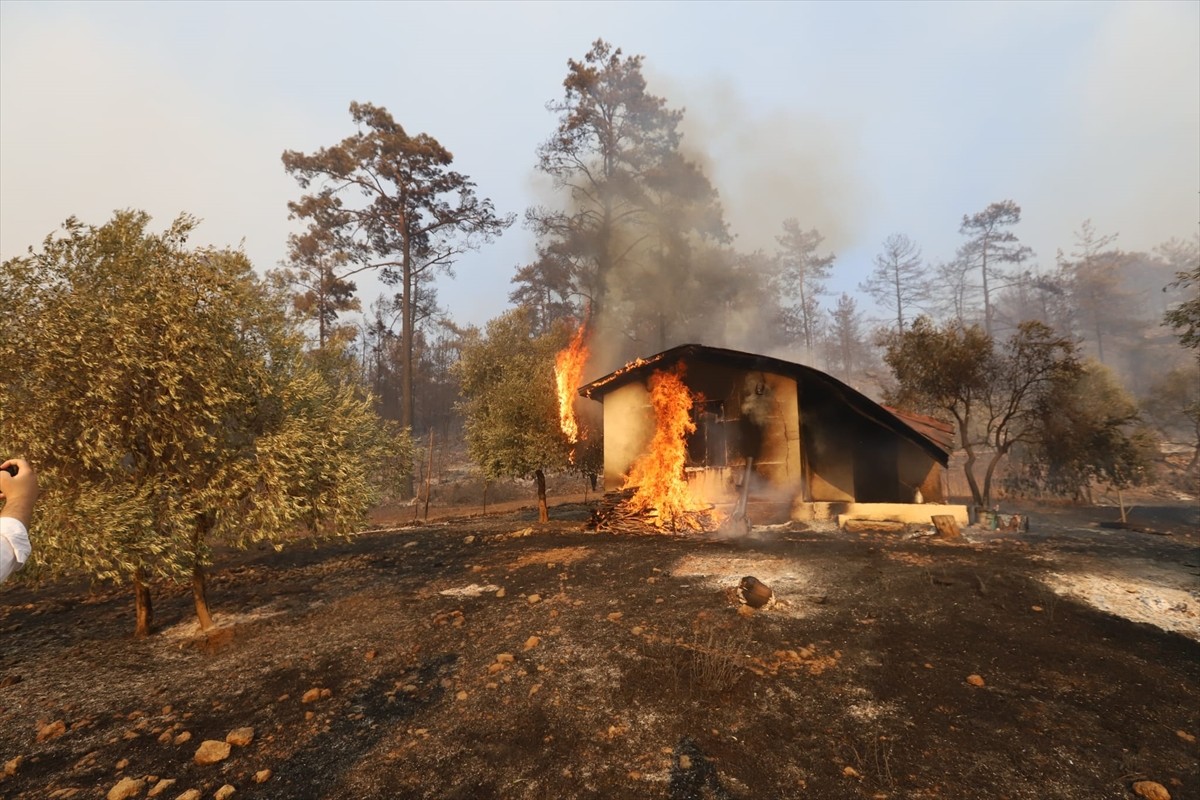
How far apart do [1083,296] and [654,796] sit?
89.1 m

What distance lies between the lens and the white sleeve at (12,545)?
2715mm

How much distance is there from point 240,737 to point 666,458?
14419 millimetres

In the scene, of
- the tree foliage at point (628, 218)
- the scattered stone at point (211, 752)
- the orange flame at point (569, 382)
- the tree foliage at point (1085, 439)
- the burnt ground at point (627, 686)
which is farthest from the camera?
the tree foliage at point (628, 218)

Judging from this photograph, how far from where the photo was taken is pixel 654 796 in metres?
4.74

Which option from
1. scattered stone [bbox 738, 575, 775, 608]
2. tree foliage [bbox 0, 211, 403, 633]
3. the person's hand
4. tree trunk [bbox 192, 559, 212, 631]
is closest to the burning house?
scattered stone [bbox 738, 575, 775, 608]

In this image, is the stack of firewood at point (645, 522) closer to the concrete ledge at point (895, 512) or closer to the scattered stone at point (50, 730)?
the concrete ledge at point (895, 512)

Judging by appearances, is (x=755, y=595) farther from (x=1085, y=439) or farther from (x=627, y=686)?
(x=1085, y=439)

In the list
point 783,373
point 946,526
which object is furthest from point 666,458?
point 946,526

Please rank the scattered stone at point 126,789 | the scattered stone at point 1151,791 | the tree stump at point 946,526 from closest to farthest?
the scattered stone at point 1151,791 → the scattered stone at point 126,789 → the tree stump at point 946,526

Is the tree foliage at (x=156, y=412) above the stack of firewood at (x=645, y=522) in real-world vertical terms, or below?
above

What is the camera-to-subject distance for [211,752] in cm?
557

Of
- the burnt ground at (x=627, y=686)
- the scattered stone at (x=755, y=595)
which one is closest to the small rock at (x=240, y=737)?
the burnt ground at (x=627, y=686)

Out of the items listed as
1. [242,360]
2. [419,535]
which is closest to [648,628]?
[242,360]

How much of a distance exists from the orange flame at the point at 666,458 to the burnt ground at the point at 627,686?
5.55 m
